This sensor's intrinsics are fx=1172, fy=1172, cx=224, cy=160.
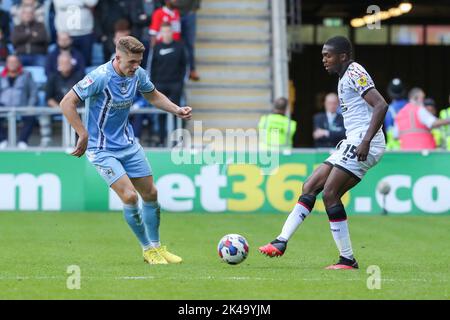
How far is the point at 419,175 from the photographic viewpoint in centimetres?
1986

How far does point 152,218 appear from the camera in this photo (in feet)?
38.6

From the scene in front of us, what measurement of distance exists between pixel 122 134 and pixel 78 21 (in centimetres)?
1124

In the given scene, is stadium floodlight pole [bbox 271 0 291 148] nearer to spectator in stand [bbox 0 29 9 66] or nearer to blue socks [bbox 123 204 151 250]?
spectator in stand [bbox 0 29 9 66]

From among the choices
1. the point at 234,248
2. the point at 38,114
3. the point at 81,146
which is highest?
the point at 81,146

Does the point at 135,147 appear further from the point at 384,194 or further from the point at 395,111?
the point at 395,111

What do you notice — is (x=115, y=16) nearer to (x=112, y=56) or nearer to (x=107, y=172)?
(x=112, y=56)

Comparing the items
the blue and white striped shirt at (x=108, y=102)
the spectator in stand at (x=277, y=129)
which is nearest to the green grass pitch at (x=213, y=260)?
the blue and white striped shirt at (x=108, y=102)

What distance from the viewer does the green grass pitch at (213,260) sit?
921 centimetres

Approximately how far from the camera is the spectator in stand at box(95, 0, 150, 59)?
900 inches

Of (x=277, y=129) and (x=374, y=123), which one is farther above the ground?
(x=374, y=123)

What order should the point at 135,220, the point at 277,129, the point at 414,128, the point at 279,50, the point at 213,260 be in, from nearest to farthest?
the point at 135,220
the point at 213,260
the point at 277,129
the point at 414,128
the point at 279,50

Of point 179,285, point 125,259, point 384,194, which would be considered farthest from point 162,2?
point 179,285

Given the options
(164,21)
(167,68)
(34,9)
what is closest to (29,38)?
(34,9)

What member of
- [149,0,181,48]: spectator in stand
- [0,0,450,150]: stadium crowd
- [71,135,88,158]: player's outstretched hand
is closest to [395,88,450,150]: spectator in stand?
[0,0,450,150]: stadium crowd
